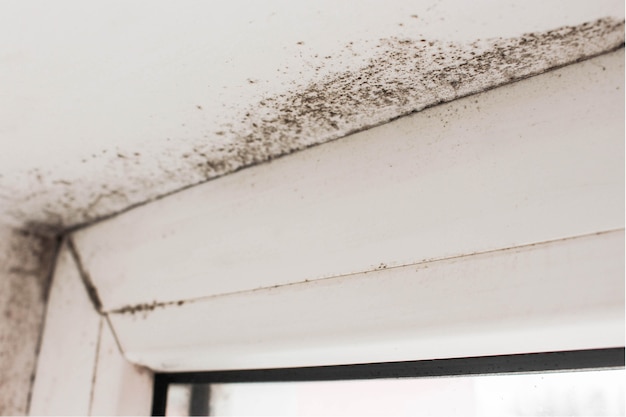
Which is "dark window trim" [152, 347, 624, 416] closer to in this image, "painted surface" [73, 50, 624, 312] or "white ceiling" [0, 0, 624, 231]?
"painted surface" [73, 50, 624, 312]

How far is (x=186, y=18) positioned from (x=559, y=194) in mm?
547

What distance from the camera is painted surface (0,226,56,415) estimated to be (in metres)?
1.37

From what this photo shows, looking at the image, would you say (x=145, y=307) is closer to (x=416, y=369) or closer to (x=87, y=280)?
(x=87, y=280)

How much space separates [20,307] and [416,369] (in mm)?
1044

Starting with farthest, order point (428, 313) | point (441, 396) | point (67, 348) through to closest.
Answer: point (67, 348)
point (441, 396)
point (428, 313)

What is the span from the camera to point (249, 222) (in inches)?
42.8

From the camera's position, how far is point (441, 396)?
0.94 metres

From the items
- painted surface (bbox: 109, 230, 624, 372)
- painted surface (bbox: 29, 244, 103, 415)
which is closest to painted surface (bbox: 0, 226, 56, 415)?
painted surface (bbox: 29, 244, 103, 415)

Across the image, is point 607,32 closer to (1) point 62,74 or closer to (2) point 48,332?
(1) point 62,74

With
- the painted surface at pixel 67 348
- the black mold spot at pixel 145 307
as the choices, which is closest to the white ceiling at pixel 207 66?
the black mold spot at pixel 145 307

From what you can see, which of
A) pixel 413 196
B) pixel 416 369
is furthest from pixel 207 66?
pixel 416 369

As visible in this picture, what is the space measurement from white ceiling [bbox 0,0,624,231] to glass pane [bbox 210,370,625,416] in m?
0.46

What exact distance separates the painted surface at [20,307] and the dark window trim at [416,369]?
38 cm

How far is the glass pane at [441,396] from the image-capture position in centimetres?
83
